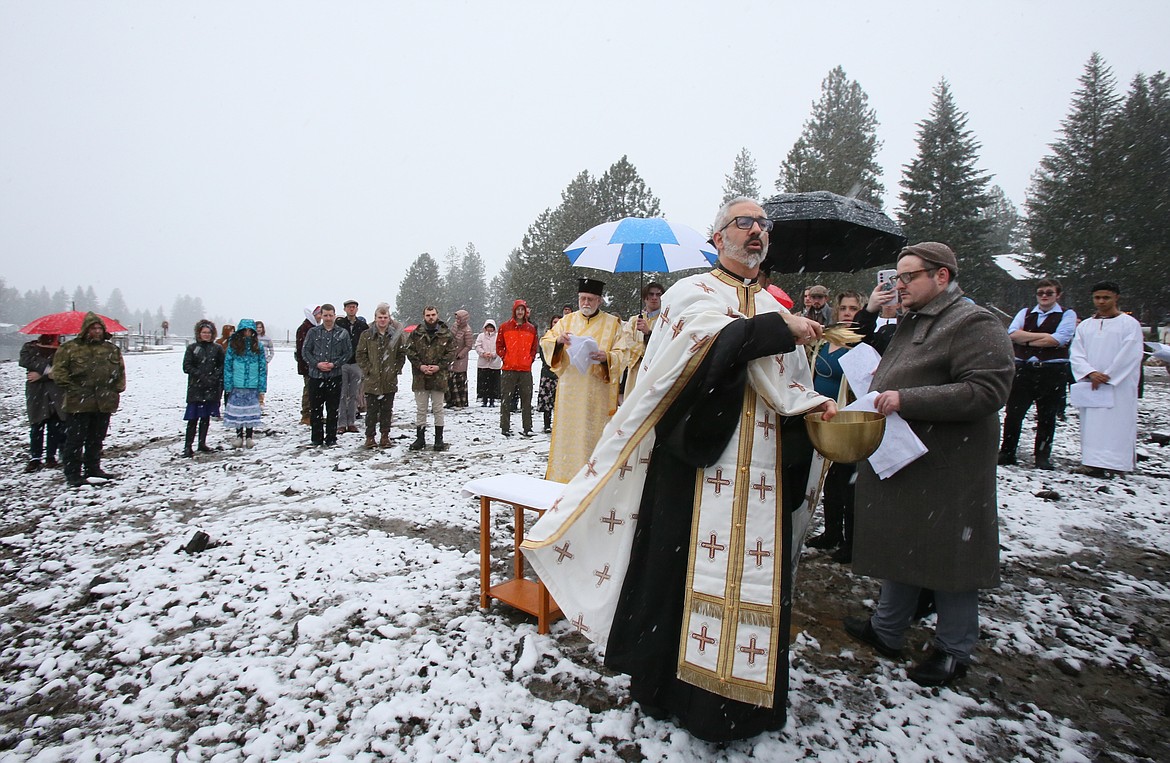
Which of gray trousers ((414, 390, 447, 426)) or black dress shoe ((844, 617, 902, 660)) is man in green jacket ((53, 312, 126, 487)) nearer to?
gray trousers ((414, 390, 447, 426))

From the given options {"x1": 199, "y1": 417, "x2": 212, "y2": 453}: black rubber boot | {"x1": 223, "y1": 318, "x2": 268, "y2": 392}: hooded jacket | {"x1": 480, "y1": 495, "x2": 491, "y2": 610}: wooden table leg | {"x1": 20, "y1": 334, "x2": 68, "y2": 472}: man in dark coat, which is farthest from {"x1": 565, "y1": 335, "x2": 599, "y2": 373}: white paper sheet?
{"x1": 20, "y1": 334, "x2": 68, "y2": 472}: man in dark coat

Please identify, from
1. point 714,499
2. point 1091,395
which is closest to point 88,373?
point 714,499

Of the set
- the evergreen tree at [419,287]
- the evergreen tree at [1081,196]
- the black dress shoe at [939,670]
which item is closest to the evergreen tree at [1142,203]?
the evergreen tree at [1081,196]

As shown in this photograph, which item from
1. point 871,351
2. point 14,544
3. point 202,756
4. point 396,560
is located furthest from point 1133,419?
point 14,544

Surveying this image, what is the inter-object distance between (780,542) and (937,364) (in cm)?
130

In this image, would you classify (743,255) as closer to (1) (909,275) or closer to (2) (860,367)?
(1) (909,275)

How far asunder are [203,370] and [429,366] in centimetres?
325

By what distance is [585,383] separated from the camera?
596cm

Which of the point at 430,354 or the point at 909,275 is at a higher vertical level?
the point at 909,275

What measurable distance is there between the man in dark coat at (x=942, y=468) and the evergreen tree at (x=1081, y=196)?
3911 cm

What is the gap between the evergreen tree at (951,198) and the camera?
34000mm

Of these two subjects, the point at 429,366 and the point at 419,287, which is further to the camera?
the point at 419,287

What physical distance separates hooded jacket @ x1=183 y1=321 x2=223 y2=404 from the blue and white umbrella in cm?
602

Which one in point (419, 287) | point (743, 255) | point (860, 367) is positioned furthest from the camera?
point (419, 287)
